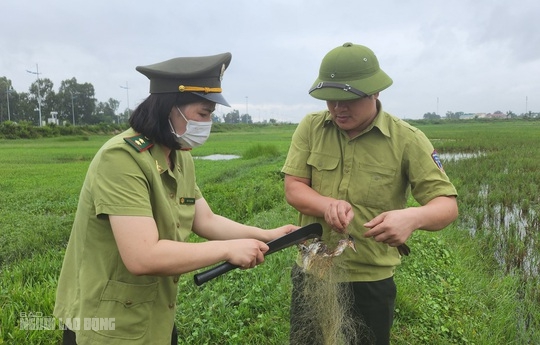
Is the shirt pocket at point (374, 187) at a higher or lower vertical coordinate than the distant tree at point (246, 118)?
lower

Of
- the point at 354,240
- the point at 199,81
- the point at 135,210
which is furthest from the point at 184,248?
the point at 354,240

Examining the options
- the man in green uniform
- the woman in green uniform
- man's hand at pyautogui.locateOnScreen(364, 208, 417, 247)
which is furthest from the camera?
the man in green uniform

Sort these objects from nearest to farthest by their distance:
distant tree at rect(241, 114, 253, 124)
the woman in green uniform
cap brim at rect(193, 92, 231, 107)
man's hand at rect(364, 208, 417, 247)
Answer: the woman in green uniform, cap brim at rect(193, 92, 231, 107), man's hand at rect(364, 208, 417, 247), distant tree at rect(241, 114, 253, 124)

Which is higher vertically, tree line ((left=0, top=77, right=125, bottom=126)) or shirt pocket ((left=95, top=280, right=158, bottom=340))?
tree line ((left=0, top=77, right=125, bottom=126))

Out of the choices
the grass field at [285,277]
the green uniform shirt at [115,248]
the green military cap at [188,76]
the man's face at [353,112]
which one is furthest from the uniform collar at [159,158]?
the grass field at [285,277]

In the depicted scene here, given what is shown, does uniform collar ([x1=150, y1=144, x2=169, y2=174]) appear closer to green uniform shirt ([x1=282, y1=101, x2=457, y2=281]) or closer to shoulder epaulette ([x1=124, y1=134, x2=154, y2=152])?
shoulder epaulette ([x1=124, y1=134, x2=154, y2=152])

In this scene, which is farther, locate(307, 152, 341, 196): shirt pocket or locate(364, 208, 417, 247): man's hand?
locate(307, 152, 341, 196): shirt pocket

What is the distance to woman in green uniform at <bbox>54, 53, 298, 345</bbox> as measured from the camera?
1398 mm

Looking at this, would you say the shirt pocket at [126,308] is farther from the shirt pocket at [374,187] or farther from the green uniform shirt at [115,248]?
the shirt pocket at [374,187]

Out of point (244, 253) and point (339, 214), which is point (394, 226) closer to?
point (339, 214)

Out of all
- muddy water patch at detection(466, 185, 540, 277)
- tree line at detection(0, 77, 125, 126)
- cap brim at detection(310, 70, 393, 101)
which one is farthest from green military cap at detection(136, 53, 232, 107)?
tree line at detection(0, 77, 125, 126)

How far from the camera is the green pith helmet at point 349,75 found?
184 centimetres

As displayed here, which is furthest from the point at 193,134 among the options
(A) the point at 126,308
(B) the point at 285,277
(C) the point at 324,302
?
(B) the point at 285,277

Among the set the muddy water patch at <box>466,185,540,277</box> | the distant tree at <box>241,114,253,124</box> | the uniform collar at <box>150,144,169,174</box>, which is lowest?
the muddy water patch at <box>466,185,540,277</box>
